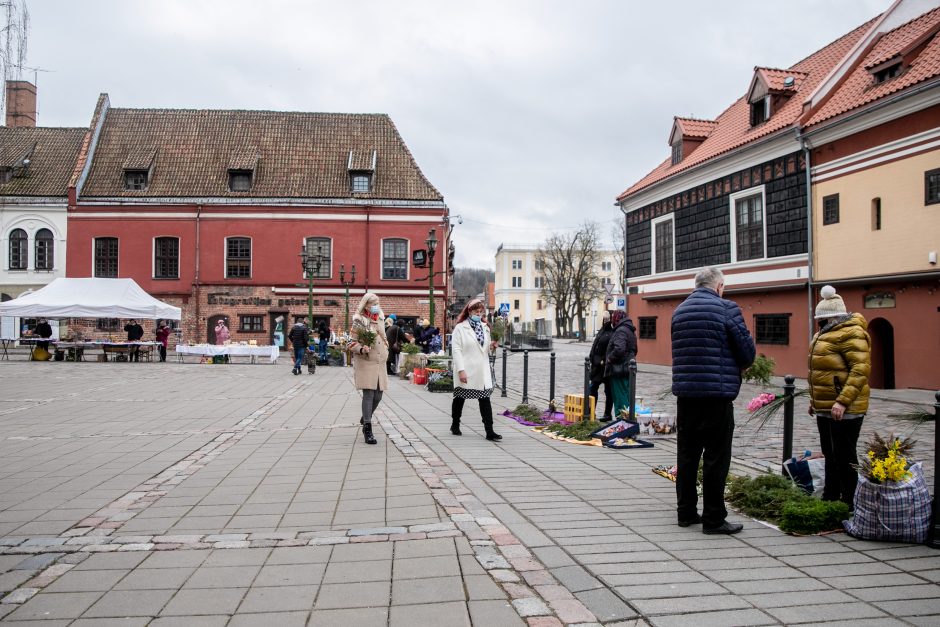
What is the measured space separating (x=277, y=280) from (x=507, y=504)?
36.2m

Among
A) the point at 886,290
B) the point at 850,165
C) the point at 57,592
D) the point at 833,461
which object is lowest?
the point at 57,592

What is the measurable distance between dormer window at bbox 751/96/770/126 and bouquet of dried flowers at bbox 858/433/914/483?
68.5ft

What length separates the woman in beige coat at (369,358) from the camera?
919 cm

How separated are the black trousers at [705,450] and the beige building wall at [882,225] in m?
13.9

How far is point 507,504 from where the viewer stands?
5922 millimetres

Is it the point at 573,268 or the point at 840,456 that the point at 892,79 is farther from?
the point at 573,268

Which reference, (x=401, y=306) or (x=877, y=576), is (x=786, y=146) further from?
(x=401, y=306)

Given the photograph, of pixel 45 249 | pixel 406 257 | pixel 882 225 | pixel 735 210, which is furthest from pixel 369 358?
pixel 45 249

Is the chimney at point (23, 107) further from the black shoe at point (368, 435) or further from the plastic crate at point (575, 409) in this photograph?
the plastic crate at point (575, 409)

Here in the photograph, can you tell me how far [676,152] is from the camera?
29.3m

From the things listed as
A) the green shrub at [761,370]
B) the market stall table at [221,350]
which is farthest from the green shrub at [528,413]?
the market stall table at [221,350]

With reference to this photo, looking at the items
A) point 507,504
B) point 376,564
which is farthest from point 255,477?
point 376,564

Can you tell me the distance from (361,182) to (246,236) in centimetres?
682

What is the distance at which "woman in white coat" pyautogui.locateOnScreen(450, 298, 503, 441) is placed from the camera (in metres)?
9.62
